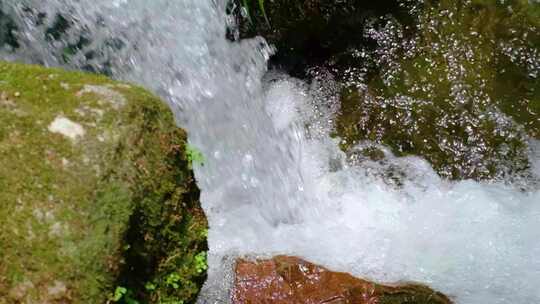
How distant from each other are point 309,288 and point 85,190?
1716mm

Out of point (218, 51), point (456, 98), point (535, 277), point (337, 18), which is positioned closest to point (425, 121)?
point (456, 98)

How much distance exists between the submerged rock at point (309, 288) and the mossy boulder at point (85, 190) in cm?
102

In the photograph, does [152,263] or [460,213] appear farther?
[460,213]

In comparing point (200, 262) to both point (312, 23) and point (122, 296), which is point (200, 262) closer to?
point (122, 296)

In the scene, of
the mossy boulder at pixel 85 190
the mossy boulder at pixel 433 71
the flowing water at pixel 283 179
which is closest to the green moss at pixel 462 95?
the mossy boulder at pixel 433 71

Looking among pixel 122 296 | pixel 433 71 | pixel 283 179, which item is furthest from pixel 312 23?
pixel 122 296

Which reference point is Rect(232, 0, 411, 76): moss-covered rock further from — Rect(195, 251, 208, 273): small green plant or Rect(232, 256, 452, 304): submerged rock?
Rect(195, 251, 208, 273): small green plant

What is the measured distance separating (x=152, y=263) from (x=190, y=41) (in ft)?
7.40

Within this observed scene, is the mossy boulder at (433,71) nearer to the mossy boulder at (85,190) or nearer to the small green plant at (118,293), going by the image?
the mossy boulder at (85,190)

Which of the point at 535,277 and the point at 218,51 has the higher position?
the point at 218,51

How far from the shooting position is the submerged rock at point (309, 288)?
325 centimetres

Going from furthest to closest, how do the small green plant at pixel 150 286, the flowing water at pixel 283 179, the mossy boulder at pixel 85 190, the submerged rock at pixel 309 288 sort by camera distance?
1. the flowing water at pixel 283 179
2. the submerged rock at pixel 309 288
3. the small green plant at pixel 150 286
4. the mossy boulder at pixel 85 190

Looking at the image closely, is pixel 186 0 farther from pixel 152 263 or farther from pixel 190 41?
pixel 152 263

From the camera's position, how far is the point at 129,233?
6.92ft
